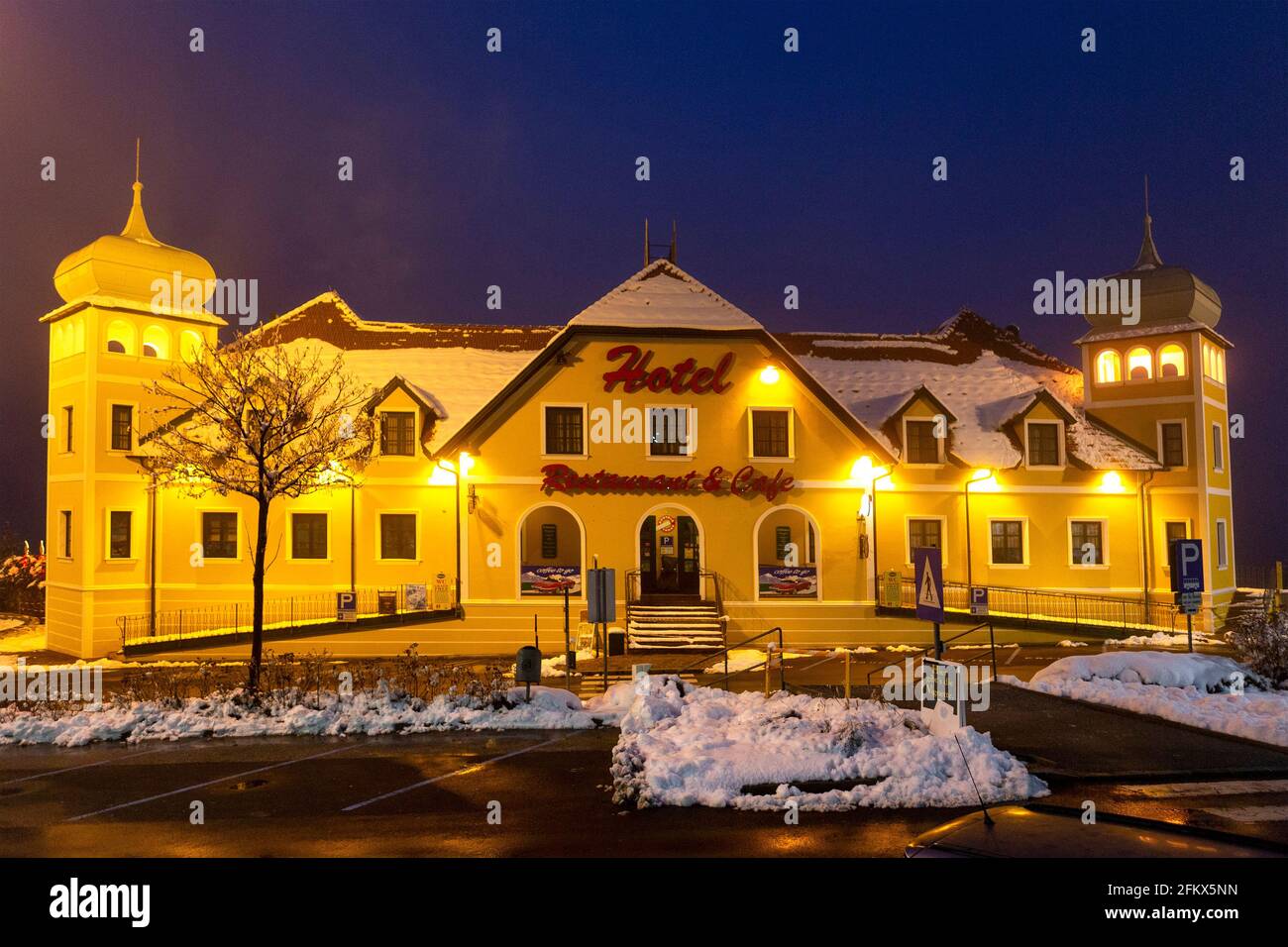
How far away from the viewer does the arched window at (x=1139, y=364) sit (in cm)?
3012

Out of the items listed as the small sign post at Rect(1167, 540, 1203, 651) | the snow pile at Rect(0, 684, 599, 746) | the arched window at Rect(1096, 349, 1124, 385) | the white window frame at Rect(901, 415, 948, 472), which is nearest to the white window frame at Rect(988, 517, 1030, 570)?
the white window frame at Rect(901, 415, 948, 472)

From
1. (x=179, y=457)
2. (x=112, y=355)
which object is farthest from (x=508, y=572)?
(x=112, y=355)

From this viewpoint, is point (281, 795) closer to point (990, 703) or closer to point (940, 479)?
point (990, 703)

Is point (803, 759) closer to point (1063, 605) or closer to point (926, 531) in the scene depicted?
point (926, 531)

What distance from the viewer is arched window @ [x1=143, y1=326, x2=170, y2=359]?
27.7m

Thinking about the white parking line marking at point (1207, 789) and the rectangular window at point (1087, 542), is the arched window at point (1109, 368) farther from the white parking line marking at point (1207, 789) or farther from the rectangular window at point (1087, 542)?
the white parking line marking at point (1207, 789)

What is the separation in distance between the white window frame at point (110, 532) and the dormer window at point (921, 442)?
24.5 m

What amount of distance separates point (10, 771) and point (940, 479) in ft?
82.4

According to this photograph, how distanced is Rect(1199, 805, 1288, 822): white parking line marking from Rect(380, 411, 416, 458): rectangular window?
22.7 m

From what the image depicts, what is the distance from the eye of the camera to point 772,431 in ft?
87.2

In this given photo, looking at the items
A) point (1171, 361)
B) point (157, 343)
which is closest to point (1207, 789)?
point (1171, 361)

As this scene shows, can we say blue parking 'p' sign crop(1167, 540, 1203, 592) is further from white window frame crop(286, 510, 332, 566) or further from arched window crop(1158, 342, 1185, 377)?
white window frame crop(286, 510, 332, 566)

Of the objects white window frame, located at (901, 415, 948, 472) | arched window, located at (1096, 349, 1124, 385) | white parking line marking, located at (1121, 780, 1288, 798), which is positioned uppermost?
arched window, located at (1096, 349, 1124, 385)

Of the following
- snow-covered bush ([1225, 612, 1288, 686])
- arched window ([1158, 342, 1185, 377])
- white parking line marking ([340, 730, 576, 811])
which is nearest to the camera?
white parking line marking ([340, 730, 576, 811])
